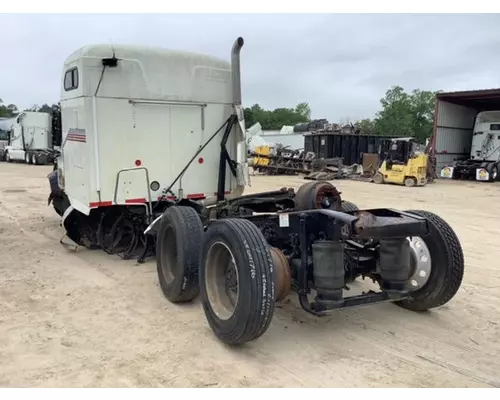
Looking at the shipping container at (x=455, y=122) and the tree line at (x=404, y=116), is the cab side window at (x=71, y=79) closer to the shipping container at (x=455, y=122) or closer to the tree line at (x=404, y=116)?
the shipping container at (x=455, y=122)

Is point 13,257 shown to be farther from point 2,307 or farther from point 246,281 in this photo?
point 246,281

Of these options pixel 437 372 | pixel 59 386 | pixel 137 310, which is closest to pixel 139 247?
pixel 137 310

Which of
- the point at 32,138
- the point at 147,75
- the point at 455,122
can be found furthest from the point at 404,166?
the point at 32,138

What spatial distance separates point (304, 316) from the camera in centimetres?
478

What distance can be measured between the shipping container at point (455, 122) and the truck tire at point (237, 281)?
70.4 ft

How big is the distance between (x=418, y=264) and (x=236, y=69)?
143 inches

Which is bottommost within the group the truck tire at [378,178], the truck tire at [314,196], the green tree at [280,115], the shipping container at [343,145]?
the truck tire at [378,178]

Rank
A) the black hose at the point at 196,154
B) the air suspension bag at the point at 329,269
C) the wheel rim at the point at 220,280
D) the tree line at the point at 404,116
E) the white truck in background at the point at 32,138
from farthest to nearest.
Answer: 1. the tree line at the point at 404,116
2. the white truck in background at the point at 32,138
3. the black hose at the point at 196,154
4. the wheel rim at the point at 220,280
5. the air suspension bag at the point at 329,269

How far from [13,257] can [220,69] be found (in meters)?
4.11

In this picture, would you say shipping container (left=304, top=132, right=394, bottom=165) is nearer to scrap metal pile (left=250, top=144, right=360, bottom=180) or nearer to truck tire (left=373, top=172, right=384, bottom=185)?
scrap metal pile (left=250, top=144, right=360, bottom=180)

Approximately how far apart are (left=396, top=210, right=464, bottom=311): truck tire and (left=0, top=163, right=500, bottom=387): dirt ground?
0.31m

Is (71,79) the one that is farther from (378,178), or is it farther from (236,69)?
(378,178)

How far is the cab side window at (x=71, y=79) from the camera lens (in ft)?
21.3

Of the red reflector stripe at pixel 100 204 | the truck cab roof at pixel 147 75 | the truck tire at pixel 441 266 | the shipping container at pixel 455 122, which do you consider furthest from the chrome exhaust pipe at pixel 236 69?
the shipping container at pixel 455 122
